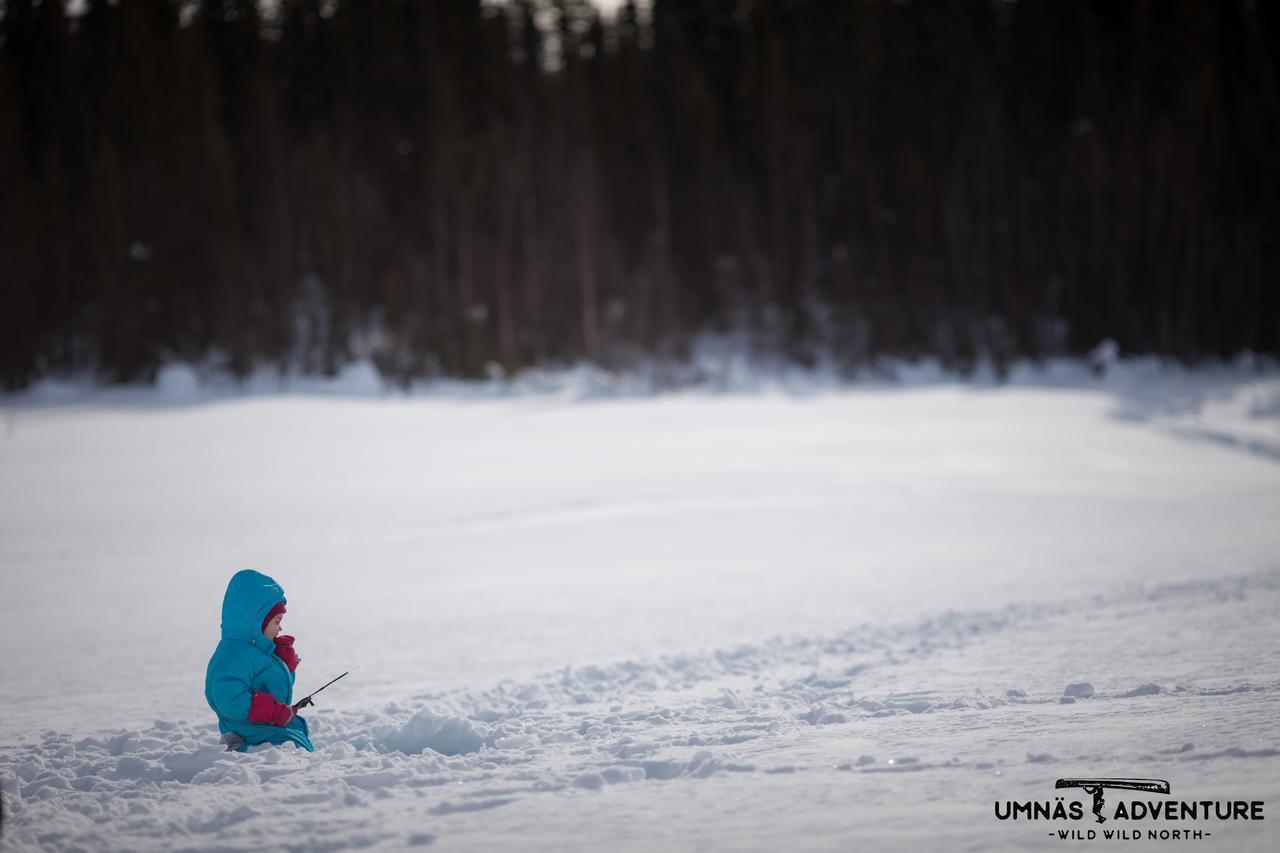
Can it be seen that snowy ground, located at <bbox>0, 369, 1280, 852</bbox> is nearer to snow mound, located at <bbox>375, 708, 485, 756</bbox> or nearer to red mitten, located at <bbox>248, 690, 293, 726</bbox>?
snow mound, located at <bbox>375, 708, 485, 756</bbox>

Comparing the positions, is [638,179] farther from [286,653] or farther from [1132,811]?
[1132,811]

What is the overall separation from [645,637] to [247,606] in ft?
9.30

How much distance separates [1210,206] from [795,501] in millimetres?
28143

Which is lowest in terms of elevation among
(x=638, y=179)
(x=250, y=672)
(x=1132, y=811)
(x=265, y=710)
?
(x=1132, y=811)

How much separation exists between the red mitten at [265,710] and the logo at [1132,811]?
9.20ft

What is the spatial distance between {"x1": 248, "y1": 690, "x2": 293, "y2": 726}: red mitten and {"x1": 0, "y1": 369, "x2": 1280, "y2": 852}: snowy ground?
0.17 meters

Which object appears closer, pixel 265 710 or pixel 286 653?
pixel 265 710

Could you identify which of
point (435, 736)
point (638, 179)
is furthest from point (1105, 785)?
point (638, 179)

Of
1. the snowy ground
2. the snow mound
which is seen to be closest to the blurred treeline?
the snowy ground

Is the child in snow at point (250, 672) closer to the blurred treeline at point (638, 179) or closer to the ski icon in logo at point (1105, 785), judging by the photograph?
the ski icon in logo at point (1105, 785)

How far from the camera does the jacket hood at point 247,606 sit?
12.0 feet

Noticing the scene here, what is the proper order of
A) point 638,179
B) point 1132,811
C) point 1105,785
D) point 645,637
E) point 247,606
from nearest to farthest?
1. point 1132,811
2. point 1105,785
3. point 247,606
4. point 645,637
5. point 638,179

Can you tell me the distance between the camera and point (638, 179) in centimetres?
3381

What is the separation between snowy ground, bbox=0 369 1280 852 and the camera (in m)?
3.12
